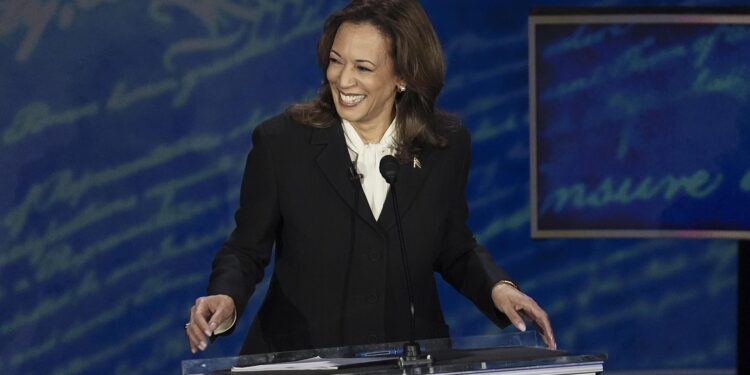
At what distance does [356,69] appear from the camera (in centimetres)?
247

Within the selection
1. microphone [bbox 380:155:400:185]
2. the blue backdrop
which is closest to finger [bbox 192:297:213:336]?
microphone [bbox 380:155:400:185]

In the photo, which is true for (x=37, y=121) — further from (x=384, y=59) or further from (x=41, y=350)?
(x=384, y=59)

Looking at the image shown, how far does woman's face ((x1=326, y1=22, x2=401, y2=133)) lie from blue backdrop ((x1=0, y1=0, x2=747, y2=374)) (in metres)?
2.16

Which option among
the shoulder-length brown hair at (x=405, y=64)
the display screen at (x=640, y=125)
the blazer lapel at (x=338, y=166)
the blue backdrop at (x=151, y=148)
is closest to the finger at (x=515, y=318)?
the blazer lapel at (x=338, y=166)

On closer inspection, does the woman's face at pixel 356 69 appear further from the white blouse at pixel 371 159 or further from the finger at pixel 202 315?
the finger at pixel 202 315

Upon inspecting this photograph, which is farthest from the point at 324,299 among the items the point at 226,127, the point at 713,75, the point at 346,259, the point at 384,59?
the point at 713,75

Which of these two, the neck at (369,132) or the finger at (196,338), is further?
the neck at (369,132)

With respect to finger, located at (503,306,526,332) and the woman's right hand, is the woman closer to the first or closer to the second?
finger, located at (503,306,526,332)

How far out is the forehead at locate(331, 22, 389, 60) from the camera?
2465 millimetres

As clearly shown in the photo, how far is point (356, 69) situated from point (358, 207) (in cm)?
31

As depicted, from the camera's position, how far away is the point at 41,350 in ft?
15.0

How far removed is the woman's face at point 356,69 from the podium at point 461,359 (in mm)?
646

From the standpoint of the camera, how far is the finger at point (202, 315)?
200 cm

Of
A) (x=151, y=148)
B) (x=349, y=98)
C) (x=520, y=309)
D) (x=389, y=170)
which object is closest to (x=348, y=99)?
(x=349, y=98)
